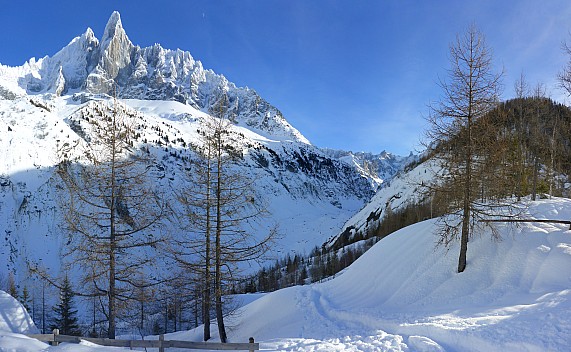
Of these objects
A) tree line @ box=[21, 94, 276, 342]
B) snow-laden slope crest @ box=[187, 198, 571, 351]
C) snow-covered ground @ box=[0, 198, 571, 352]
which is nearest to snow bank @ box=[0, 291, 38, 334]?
snow-covered ground @ box=[0, 198, 571, 352]

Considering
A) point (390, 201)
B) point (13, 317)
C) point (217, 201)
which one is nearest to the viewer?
point (217, 201)

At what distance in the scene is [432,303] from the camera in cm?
1144

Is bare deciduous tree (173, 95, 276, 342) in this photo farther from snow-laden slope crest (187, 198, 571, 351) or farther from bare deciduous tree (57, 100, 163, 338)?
snow-laden slope crest (187, 198, 571, 351)

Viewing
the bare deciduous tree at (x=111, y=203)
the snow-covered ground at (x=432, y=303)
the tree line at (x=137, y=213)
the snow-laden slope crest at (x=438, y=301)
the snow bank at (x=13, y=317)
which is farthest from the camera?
the snow bank at (x=13, y=317)

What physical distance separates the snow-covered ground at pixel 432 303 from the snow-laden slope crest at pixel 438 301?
31 millimetres

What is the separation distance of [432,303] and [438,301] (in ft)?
0.80

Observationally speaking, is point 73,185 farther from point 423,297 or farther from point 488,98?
point 488,98

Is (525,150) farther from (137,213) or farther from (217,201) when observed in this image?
(137,213)

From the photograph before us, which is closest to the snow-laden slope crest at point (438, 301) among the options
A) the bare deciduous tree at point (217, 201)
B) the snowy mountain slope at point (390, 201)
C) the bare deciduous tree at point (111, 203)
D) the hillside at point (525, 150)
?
the hillside at point (525, 150)

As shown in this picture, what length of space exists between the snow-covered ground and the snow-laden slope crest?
3 centimetres

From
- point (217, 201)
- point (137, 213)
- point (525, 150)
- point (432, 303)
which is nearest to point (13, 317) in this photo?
point (137, 213)

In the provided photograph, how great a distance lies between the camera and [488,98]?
39.4ft

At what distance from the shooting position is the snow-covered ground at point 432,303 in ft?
25.0

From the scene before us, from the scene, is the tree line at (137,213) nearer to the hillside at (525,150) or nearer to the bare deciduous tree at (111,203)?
the bare deciduous tree at (111,203)
